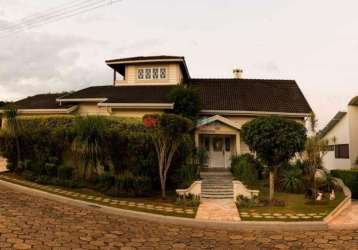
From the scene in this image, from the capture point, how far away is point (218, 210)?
13086 mm

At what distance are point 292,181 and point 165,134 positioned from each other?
748 cm

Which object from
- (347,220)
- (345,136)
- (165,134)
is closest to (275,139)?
(347,220)

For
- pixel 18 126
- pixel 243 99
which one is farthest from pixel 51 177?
pixel 243 99

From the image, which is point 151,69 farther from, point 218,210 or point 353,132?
point 353,132

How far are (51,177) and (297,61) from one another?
16.5 metres

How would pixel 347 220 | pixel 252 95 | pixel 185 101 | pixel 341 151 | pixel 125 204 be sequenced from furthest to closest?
1. pixel 252 95
2. pixel 341 151
3. pixel 185 101
4. pixel 125 204
5. pixel 347 220

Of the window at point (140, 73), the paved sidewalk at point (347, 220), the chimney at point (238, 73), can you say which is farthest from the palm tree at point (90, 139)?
the chimney at point (238, 73)

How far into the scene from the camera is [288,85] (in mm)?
26953

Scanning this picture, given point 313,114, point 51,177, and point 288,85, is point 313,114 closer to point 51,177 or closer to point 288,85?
point 288,85

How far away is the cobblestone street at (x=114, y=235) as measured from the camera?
835 centimetres

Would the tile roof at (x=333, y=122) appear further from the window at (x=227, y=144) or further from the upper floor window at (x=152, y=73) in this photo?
the upper floor window at (x=152, y=73)

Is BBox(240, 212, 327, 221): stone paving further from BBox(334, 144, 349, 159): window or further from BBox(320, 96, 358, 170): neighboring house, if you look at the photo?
BBox(334, 144, 349, 159): window

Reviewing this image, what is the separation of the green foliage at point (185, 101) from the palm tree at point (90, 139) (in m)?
6.19

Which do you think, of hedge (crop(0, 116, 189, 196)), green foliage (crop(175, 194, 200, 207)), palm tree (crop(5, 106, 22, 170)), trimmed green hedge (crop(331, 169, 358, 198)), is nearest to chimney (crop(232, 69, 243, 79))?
trimmed green hedge (crop(331, 169, 358, 198))
